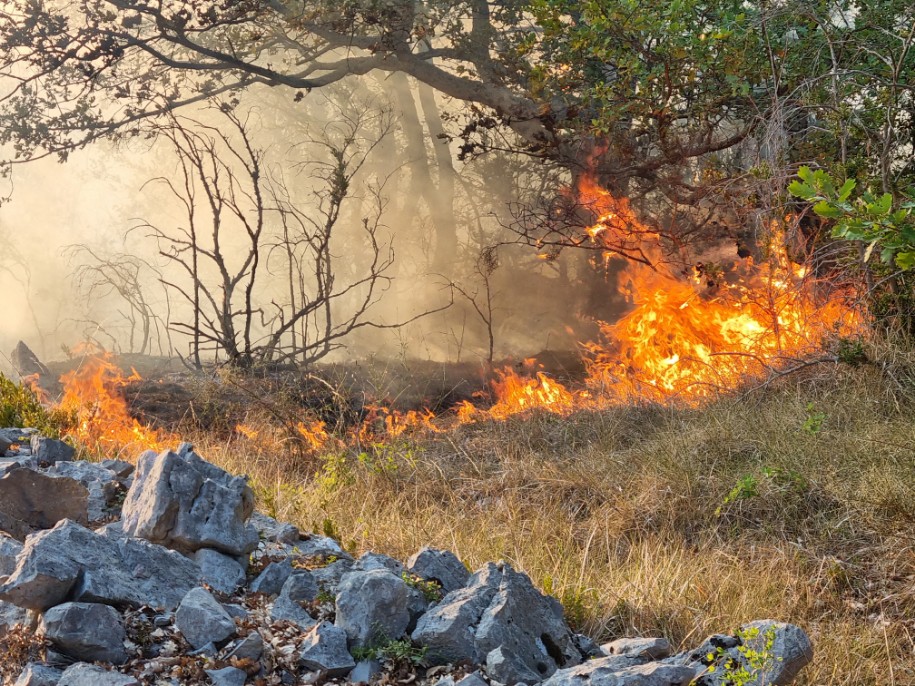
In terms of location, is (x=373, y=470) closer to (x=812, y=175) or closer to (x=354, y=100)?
(x=812, y=175)

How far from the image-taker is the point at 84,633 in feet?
9.16

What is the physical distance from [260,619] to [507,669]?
98cm

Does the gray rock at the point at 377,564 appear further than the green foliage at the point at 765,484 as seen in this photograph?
No

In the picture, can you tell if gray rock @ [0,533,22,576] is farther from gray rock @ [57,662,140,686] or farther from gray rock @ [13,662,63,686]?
gray rock @ [57,662,140,686]

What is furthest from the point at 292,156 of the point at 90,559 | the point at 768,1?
the point at 90,559

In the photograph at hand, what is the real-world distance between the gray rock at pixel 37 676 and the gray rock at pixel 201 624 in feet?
1.42

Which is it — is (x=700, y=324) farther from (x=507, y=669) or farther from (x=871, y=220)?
(x=507, y=669)

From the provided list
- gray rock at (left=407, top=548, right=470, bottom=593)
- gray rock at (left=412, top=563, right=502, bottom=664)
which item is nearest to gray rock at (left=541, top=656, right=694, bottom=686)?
gray rock at (left=412, top=563, right=502, bottom=664)

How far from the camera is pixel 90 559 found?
3.17 meters

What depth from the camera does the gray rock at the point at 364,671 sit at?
118 inches

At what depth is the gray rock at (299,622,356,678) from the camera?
9.87ft

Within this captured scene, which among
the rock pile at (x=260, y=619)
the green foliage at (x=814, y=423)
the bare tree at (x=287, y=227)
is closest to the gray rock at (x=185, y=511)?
the rock pile at (x=260, y=619)

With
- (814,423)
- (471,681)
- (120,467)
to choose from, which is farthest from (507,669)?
(814,423)

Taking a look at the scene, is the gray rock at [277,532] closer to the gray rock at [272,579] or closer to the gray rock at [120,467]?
the gray rock at [272,579]
